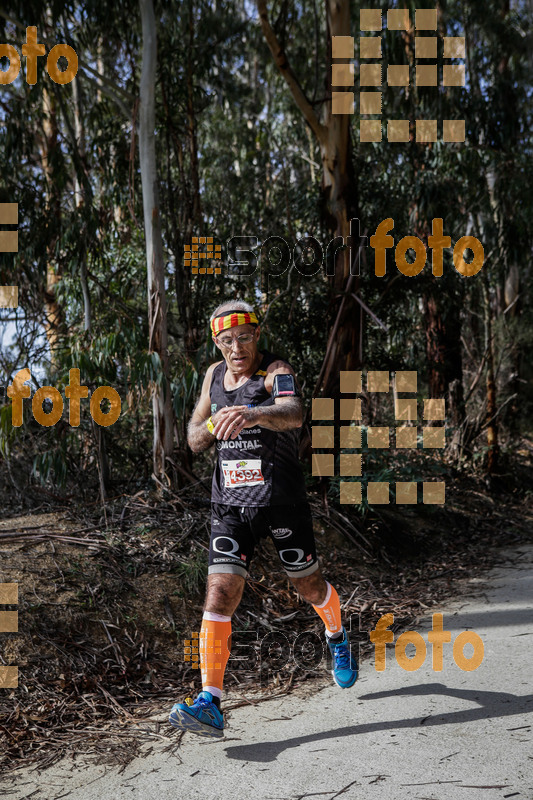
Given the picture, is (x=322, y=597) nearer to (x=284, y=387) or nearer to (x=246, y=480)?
(x=246, y=480)

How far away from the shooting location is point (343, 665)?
4.12m

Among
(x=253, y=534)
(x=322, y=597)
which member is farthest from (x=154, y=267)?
(x=322, y=597)

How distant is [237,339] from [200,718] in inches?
70.6

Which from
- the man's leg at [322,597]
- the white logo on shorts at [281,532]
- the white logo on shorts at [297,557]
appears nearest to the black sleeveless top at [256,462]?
the white logo on shorts at [281,532]

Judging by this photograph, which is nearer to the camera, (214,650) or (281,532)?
(214,650)

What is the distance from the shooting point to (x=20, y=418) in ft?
22.7

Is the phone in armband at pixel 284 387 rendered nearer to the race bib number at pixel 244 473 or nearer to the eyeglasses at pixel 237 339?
the eyeglasses at pixel 237 339

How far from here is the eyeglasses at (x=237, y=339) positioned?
12.7ft

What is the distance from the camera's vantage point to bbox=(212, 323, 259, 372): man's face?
3.87 metres

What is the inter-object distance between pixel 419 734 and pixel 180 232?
643 centimetres

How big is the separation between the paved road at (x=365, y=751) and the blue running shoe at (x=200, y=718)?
0.11 metres

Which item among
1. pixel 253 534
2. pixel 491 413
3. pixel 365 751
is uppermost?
pixel 491 413

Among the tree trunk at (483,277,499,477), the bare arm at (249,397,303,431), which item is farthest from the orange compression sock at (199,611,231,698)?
the tree trunk at (483,277,499,477)

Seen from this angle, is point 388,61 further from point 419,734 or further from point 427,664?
point 419,734
